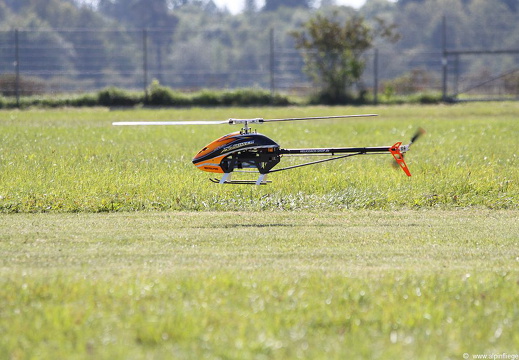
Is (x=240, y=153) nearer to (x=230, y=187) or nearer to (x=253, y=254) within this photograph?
(x=230, y=187)

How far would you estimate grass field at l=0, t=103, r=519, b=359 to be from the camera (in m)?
7.46

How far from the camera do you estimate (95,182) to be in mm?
15617

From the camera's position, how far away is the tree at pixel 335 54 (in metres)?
38.4

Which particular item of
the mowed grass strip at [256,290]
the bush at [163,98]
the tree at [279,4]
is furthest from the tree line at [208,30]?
the mowed grass strip at [256,290]

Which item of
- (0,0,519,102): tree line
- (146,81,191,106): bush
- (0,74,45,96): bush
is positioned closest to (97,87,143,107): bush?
(146,81,191,106): bush

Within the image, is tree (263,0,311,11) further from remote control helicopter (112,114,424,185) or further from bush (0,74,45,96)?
remote control helicopter (112,114,424,185)

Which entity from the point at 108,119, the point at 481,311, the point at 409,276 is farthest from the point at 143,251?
the point at 108,119

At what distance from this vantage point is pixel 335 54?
3941 centimetres

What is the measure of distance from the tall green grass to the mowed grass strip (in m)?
1.95

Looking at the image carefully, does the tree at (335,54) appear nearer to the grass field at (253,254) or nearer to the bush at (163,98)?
the bush at (163,98)

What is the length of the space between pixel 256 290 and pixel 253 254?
2041mm

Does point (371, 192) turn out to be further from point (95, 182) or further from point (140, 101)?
point (140, 101)

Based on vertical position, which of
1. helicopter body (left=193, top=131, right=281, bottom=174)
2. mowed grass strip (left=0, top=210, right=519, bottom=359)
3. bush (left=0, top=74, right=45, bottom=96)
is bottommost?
mowed grass strip (left=0, top=210, right=519, bottom=359)

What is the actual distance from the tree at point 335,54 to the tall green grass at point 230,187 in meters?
13.5
